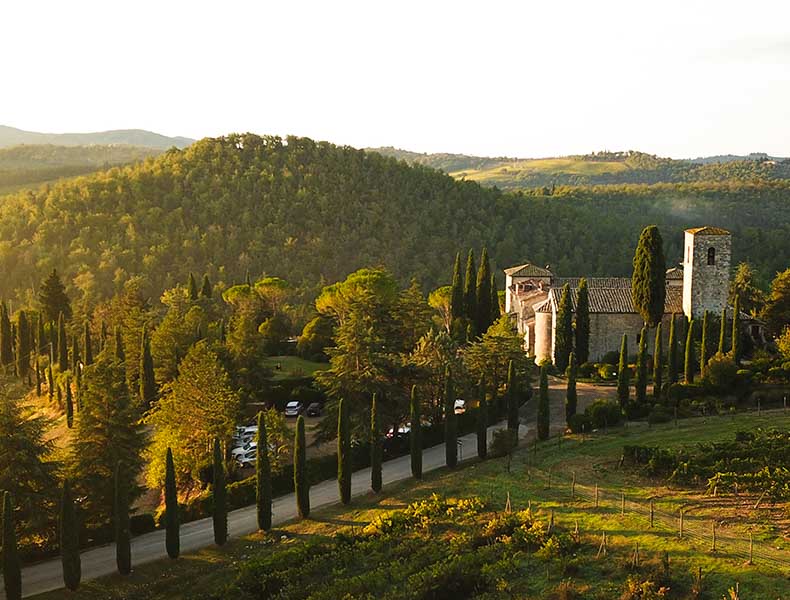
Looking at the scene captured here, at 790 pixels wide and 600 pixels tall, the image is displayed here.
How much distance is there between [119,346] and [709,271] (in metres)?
47.3

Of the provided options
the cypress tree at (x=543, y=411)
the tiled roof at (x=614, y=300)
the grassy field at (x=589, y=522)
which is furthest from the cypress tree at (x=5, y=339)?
the cypress tree at (x=543, y=411)

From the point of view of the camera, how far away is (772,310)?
5834 centimetres

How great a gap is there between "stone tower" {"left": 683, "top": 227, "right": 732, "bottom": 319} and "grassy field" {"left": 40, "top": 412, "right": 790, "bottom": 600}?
52.6 ft

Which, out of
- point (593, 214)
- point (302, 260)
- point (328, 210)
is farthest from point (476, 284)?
point (593, 214)

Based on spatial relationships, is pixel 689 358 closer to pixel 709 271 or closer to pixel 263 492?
pixel 709 271

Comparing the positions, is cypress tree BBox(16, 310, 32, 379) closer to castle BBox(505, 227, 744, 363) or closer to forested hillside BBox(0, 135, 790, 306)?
forested hillside BBox(0, 135, 790, 306)

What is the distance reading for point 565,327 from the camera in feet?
181

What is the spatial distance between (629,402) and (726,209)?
4693 inches

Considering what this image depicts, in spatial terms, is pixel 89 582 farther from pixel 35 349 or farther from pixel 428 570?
pixel 35 349

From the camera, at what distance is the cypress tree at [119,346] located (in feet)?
185

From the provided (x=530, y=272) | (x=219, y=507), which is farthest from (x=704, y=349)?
(x=219, y=507)

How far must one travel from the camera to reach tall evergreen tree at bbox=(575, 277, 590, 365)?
180 feet

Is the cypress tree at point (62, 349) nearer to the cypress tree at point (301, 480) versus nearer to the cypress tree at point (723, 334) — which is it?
the cypress tree at point (301, 480)

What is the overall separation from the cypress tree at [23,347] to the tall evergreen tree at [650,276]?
183 ft
